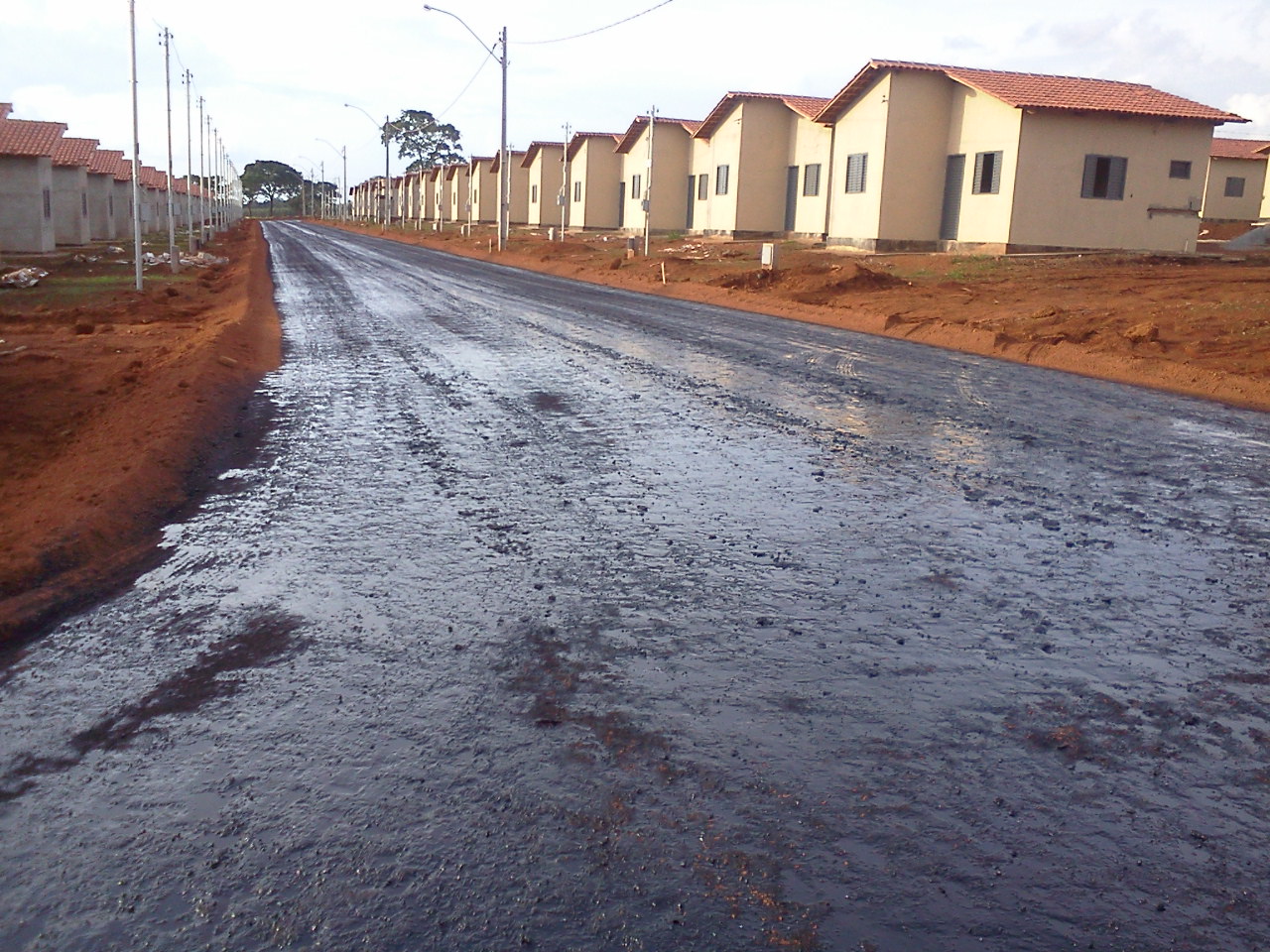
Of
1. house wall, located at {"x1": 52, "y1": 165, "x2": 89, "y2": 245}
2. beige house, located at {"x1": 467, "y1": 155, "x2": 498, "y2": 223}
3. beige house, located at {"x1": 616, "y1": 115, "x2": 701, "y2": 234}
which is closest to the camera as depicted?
house wall, located at {"x1": 52, "y1": 165, "x2": 89, "y2": 245}

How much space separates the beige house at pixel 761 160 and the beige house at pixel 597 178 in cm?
1700

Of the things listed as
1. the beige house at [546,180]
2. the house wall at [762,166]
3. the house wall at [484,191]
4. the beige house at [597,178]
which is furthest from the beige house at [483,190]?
the house wall at [762,166]

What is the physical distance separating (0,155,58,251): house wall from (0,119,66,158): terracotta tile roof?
364 millimetres

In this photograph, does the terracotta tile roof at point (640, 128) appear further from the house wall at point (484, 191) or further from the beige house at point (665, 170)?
the house wall at point (484, 191)

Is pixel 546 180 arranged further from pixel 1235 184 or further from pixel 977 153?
pixel 977 153

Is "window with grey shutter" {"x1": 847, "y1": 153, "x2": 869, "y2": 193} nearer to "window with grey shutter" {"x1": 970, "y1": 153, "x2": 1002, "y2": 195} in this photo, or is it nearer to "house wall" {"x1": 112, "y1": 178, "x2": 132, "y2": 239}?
"window with grey shutter" {"x1": 970, "y1": 153, "x2": 1002, "y2": 195}

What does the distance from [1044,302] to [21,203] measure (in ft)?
116

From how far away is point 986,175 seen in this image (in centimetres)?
3369

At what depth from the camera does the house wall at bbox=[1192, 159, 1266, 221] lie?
55219 millimetres

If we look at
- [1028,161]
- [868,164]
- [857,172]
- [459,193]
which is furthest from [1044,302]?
[459,193]

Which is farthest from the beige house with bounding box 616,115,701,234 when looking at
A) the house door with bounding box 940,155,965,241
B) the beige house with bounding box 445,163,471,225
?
the beige house with bounding box 445,163,471,225

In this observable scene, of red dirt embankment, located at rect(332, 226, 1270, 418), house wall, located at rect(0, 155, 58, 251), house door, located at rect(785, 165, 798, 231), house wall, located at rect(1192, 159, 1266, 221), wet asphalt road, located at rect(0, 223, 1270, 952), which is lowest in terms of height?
wet asphalt road, located at rect(0, 223, 1270, 952)

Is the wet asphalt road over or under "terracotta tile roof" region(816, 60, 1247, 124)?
under

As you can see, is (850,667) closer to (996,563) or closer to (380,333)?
(996,563)
